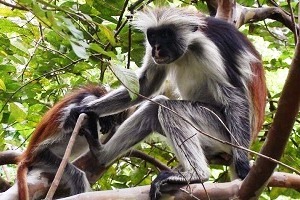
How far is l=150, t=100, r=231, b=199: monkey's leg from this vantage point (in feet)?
12.6

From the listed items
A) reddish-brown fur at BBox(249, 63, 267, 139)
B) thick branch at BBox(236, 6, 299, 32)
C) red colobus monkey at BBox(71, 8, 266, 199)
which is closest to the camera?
red colobus monkey at BBox(71, 8, 266, 199)

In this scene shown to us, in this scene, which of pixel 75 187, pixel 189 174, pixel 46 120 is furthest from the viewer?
pixel 46 120

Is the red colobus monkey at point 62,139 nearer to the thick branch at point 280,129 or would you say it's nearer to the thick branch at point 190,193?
the thick branch at point 190,193

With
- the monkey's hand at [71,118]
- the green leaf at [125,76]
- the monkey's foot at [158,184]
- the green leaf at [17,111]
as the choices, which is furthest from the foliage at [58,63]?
the green leaf at [125,76]

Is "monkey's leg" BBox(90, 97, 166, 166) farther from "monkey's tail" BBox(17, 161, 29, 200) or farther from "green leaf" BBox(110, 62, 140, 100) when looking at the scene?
"green leaf" BBox(110, 62, 140, 100)

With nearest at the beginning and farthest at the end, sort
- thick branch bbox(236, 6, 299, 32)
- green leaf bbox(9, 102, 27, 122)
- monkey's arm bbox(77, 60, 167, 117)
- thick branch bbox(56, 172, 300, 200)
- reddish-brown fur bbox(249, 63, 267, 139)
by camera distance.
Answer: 1. thick branch bbox(56, 172, 300, 200)
2. green leaf bbox(9, 102, 27, 122)
3. reddish-brown fur bbox(249, 63, 267, 139)
4. monkey's arm bbox(77, 60, 167, 117)
5. thick branch bbox(236, 6, 299, 32)

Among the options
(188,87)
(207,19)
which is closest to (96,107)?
(188,87)

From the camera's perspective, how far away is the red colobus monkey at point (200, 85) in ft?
15.4

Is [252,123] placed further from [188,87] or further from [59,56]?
[59,56]

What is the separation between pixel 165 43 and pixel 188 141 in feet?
3.42

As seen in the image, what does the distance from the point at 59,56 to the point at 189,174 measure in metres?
1.59

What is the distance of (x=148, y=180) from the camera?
5.64m

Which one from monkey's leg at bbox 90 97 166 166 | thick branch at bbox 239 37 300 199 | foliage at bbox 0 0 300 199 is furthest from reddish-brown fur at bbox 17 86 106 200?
thick branch at bbox 239 37 300 199

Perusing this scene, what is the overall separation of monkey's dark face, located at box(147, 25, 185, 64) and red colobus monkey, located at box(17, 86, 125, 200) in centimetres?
81
